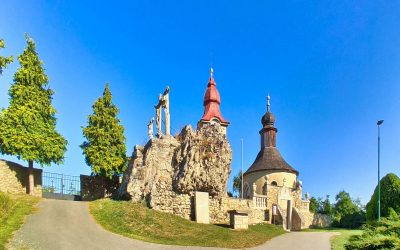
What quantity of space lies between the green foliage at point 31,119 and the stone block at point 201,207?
1294cm

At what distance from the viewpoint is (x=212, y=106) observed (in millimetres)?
51219

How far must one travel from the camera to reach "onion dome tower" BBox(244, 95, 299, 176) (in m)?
42.8

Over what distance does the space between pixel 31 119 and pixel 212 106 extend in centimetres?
2784

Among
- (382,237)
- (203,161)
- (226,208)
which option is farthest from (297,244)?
(382,237)

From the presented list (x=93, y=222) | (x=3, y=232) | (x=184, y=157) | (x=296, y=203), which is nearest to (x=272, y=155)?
(x=296, y=203)

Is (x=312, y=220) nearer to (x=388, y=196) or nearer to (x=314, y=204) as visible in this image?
(x=388, y=196)

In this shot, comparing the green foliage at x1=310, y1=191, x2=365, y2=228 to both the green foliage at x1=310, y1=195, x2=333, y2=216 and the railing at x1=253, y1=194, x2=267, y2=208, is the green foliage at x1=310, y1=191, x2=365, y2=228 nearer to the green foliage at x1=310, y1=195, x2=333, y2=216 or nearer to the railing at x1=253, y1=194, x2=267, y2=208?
the green foliage at x1=310, y1=195, x2=333, y2=216

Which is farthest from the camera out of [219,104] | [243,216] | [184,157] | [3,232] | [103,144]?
[219,104]

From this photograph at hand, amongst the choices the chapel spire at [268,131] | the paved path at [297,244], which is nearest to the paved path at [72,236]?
the paved path at [297,244]

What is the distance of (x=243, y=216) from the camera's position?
25.2m

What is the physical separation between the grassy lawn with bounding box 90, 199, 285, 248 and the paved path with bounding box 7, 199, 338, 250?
846 mm

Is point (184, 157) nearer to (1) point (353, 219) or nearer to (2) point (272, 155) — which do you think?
(2) point (272, 155)

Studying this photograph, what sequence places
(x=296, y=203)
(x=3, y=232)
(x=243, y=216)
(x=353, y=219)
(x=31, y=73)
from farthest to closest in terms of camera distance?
(x=353, y=219) < (x=296, y=203) < (x=31, y=73) < (x=243, y=216) < (x=3, y=232)

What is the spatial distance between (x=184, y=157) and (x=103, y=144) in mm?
10563
